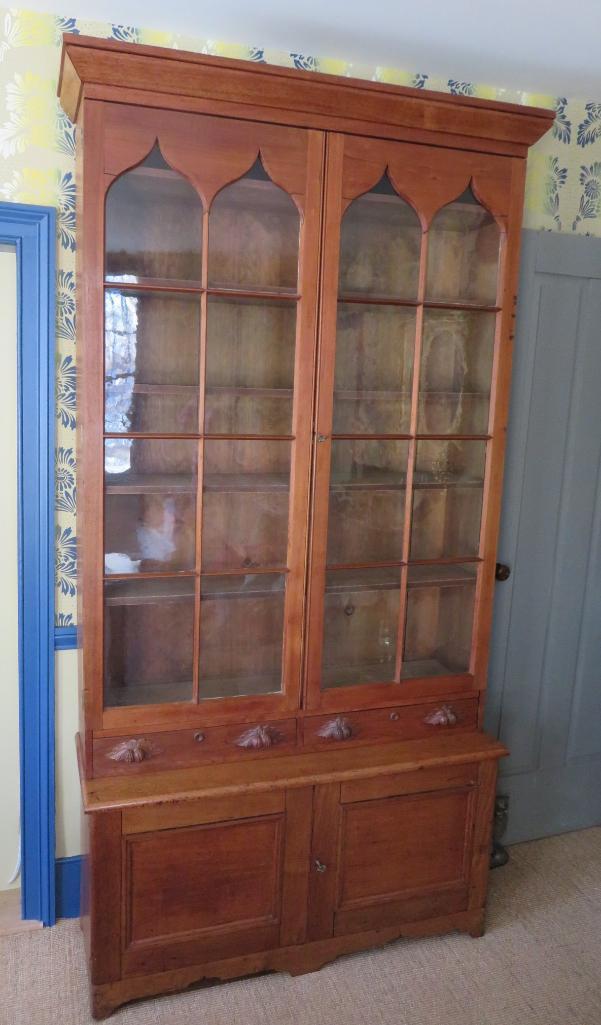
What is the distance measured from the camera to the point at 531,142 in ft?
7.00

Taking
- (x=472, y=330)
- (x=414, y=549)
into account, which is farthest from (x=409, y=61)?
(x=414, y=549)

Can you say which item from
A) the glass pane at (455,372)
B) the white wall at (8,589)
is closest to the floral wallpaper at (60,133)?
the white wall at (8,589)

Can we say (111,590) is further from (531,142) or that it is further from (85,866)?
(531,142)

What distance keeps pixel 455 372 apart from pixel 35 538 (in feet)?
4.04

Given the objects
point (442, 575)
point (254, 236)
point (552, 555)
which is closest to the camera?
point (254, 236)

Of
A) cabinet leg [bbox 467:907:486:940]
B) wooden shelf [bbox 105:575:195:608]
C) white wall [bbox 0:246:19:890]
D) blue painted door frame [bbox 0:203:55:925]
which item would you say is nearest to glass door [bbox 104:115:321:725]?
wooden shelf [bbox 105:575:195:608]

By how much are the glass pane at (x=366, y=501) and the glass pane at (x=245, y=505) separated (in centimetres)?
14

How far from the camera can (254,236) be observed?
1.96m

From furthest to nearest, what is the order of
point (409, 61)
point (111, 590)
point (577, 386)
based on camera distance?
point (577, 386), point (409, 61), point (111, 590)

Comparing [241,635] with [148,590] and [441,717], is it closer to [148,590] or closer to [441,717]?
[148,590]

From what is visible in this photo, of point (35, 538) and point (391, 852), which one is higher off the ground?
point (35, 538)

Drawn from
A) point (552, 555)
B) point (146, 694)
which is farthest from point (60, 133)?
point (552, 555)

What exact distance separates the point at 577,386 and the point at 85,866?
2074mm

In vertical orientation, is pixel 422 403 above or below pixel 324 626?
above
